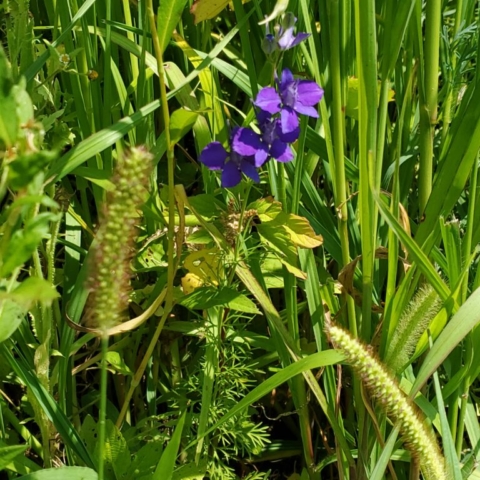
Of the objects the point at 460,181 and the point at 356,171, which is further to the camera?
the point at 356,171

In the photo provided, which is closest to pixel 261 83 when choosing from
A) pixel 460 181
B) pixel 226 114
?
pixel 226 114

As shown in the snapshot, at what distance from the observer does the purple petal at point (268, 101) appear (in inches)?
41.5

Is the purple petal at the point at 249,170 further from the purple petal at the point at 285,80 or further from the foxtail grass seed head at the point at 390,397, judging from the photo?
the foxtail grass seed head at the point at 390,397

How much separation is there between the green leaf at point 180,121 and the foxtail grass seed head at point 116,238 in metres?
0.31

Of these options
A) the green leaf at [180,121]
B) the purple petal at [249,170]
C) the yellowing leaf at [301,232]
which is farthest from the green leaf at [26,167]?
the yellowing leaf at [301,232]

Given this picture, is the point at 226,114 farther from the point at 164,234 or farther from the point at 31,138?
the point at 31,138

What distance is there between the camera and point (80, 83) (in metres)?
1.34

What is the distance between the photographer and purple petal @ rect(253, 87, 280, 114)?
1055 millimetres

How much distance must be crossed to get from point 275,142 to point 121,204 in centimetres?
43

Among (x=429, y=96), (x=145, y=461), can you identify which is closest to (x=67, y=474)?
(x=145, y=461)

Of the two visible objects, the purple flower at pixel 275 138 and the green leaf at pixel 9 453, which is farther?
the purple flower at pixel 275 138

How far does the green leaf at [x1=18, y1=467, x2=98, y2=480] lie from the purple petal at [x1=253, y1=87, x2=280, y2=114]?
56 cm

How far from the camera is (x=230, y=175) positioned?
3.67 feet

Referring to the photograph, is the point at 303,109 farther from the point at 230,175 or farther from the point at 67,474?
the point at 67,474
